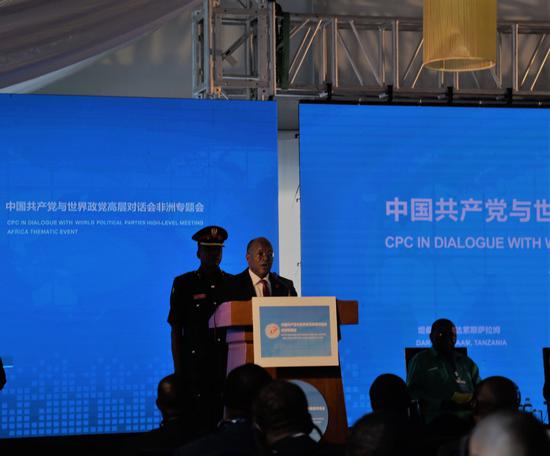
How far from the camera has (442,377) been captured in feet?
21.5

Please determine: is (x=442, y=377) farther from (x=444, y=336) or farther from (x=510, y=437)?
(x=510, y=437)

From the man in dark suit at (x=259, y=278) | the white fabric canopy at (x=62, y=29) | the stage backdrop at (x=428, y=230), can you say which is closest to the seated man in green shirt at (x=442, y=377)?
the man in dark suit at (x=259, y=278)

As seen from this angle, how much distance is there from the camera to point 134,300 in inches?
315

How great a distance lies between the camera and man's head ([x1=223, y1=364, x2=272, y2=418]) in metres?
3.52

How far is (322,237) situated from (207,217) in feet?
3.18

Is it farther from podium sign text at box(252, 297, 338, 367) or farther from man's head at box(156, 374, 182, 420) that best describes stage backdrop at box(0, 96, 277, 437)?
man's head at box(156, 374, 182, 420)

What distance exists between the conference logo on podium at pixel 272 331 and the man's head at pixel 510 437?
307 cm

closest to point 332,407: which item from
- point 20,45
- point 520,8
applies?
point 20,45

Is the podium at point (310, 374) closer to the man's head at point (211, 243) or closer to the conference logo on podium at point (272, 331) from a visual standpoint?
the conference logo on podium at point (272, 331)

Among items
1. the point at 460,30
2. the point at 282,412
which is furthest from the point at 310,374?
the point at 460,30

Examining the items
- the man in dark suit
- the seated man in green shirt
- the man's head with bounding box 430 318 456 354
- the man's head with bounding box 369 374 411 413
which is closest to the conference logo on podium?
the man's head with bounding box 369 374 411 413

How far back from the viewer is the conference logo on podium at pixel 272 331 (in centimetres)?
501

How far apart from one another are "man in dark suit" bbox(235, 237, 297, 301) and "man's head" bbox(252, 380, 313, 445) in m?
2.89

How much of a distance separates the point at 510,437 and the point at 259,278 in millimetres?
4023
